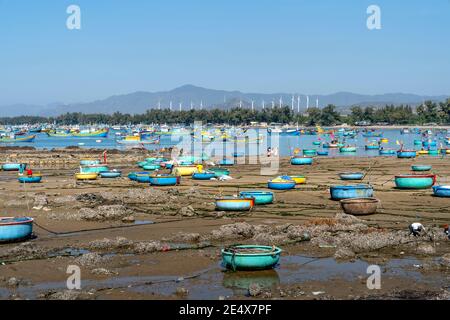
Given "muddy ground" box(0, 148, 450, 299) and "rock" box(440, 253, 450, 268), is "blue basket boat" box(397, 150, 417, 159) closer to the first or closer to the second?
"muddy ground" box(0, 148, 450, 299)

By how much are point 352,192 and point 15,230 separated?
1535 centimetres

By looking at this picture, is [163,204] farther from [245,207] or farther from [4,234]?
[4,234]

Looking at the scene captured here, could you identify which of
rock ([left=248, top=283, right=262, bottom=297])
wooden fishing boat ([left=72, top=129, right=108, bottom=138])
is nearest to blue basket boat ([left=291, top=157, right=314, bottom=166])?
rock ([left=248, top=283, right=262, bottom=297])

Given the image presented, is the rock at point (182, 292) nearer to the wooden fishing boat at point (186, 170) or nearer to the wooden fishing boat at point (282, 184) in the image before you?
the wooden fishing boat at point (282, 184)

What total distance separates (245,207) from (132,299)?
12.9 meters

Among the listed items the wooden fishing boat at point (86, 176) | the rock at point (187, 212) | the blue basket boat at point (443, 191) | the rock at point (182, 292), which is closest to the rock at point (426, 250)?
the rock at point (182, 292)

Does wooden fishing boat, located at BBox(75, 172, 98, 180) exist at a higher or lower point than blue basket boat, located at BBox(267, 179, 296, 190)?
lower

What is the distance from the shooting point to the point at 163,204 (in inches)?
1236

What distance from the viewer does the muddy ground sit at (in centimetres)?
1538

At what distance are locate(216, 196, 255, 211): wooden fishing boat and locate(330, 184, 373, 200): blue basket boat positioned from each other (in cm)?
512

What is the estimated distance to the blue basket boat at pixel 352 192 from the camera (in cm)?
2909

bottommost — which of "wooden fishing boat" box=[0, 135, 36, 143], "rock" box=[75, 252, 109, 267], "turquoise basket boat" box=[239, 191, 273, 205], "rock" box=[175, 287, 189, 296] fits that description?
"wooden fishing boat" box=[0, 135, 36, 143]

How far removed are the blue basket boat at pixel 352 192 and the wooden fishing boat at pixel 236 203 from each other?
5.12m
